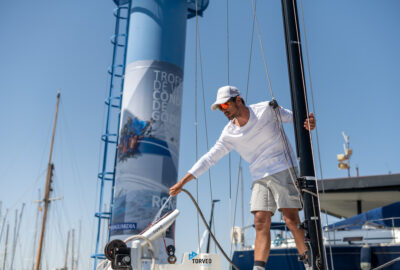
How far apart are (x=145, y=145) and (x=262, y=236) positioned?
10990mm

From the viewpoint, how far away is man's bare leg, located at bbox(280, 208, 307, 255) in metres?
2.99

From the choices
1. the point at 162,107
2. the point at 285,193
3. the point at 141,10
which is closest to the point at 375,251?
the point at 285,193

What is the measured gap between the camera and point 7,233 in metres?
29.9

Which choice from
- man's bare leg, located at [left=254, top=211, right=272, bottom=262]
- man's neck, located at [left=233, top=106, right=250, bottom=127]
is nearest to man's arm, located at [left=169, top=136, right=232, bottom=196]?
man's neck, located at [left=233, top=106, right=250, bottom=127]

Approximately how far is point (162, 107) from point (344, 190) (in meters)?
6.74

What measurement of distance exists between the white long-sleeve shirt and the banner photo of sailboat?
10080 mm

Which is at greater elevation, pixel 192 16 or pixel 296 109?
pixel 192 16

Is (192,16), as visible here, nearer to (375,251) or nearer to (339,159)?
(339,159)

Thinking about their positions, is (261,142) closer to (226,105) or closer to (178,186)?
(226,105)

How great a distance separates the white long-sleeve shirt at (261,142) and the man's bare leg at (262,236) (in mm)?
300

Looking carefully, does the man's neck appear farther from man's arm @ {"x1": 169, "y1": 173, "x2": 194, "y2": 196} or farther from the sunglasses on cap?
man's arm @ {"x1": 169, "y1": 173, "x2": 194, "y2": 196}

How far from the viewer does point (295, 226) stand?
3072 mm

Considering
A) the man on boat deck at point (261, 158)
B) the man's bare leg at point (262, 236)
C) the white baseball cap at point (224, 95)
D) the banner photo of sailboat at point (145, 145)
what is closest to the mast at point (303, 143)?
the man on boat deck at point (261, 158)

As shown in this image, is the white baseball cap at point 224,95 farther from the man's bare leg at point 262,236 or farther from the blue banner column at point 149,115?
the blue banner column at point 149,115
